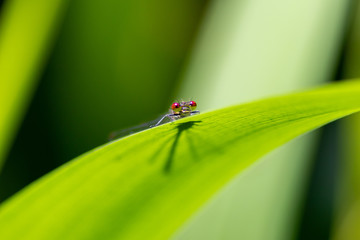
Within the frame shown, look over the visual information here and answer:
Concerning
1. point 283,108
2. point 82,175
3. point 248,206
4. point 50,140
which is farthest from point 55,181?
point 50,140

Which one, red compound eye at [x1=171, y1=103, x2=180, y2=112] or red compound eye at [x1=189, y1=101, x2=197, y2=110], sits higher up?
red compound eye at [x1=189, y1=101, x2=197, y2=110]

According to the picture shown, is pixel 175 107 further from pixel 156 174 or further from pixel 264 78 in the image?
pixel 156 174

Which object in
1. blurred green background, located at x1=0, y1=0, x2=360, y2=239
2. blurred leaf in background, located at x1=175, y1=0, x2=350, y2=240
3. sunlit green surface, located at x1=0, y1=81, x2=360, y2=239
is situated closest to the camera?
sunlit green surface, located at x1=0, y1=81, x2=360, y2=239

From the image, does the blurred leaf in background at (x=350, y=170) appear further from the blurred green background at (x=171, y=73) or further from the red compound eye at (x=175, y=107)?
the red compound eye at (x=175, y=107)

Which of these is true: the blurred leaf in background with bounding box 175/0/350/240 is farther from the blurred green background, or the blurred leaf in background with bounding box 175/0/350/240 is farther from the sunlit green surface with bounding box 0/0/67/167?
the sunlit green surface with bounding box 0/0/67/167

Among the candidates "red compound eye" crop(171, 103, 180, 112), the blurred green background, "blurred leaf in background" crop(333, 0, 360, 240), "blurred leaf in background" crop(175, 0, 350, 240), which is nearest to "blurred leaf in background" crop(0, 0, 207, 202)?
the blurred green background

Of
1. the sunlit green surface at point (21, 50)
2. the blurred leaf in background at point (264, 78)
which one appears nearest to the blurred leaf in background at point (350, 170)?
the blurred leaf in background at point (264, 78)
